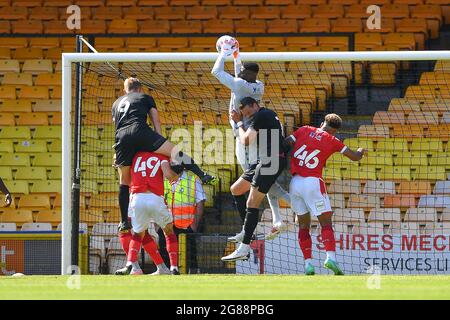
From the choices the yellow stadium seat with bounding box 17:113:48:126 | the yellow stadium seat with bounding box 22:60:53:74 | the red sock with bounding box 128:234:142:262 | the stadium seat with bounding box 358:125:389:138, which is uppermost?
the yellow stadium seat with bounding box 22:60:53:74

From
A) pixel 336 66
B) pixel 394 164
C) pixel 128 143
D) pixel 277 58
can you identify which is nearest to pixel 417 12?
pixel 336 66

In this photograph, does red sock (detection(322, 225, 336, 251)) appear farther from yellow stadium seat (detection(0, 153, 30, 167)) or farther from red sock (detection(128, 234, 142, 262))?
yellow stadium seat (detection(0, 153, 30, 167))

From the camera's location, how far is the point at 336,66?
19719mm

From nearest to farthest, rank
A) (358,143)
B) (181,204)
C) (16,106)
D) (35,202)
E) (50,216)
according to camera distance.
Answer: (181,204)
(358,143)
(50,216)
(35,202)
(16,106)

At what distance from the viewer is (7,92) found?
68.2 feet

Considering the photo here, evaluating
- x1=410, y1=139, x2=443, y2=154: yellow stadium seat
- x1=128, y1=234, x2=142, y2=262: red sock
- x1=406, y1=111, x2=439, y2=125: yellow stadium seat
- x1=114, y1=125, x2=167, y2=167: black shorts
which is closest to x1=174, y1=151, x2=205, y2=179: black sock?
x1=114, y1=125, x2=167, y2=167: black shorts

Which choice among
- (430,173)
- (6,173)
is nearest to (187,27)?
(6,173)

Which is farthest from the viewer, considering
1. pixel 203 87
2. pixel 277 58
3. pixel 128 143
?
pixel 203 87

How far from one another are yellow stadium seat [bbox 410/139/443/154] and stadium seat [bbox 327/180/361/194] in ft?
3.69

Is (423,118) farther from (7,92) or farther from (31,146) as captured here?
(7,92)

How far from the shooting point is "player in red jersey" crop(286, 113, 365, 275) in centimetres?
1329

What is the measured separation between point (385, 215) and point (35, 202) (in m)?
5.55
